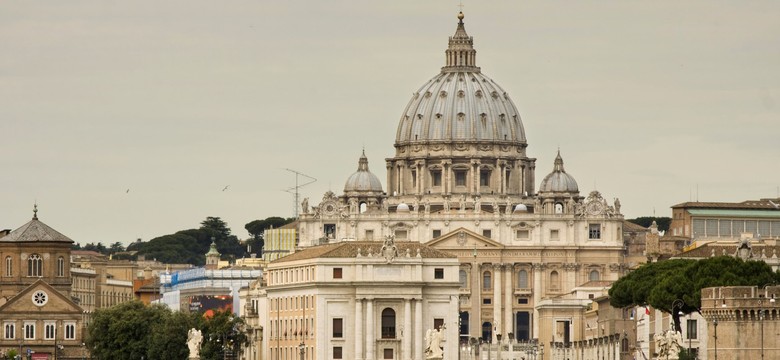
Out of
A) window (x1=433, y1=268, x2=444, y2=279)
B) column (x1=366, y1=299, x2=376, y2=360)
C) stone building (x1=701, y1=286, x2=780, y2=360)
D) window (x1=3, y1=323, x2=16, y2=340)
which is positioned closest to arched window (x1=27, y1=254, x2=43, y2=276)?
window (x1=3, y1=323, x2=16, y2=340)

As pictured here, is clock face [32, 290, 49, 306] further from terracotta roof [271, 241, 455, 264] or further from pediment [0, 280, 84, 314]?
terracotta roof [271, 241, 455, 264]

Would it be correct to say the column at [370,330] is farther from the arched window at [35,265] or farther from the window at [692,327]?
the arched window at [35,265]

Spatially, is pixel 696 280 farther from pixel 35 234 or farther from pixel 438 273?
pixel 35 234

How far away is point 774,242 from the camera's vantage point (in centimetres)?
18525

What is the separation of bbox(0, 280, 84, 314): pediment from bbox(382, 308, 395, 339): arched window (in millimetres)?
25673

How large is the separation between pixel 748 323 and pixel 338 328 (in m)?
52.2

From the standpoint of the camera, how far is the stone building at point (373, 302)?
16350 centimetres

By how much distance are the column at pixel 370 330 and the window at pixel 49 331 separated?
25754 mm

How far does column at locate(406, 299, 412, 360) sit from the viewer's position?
16150 centimetres

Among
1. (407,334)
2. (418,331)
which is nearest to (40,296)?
(407,334)

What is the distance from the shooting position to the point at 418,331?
162 metres

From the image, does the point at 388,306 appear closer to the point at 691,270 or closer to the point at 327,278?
the point at 327,278

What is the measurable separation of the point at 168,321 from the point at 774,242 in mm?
37640

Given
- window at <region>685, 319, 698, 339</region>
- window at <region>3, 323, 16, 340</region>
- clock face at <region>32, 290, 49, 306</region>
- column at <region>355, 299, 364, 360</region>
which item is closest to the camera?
window at <region>685, 319, 698, 339</region>
